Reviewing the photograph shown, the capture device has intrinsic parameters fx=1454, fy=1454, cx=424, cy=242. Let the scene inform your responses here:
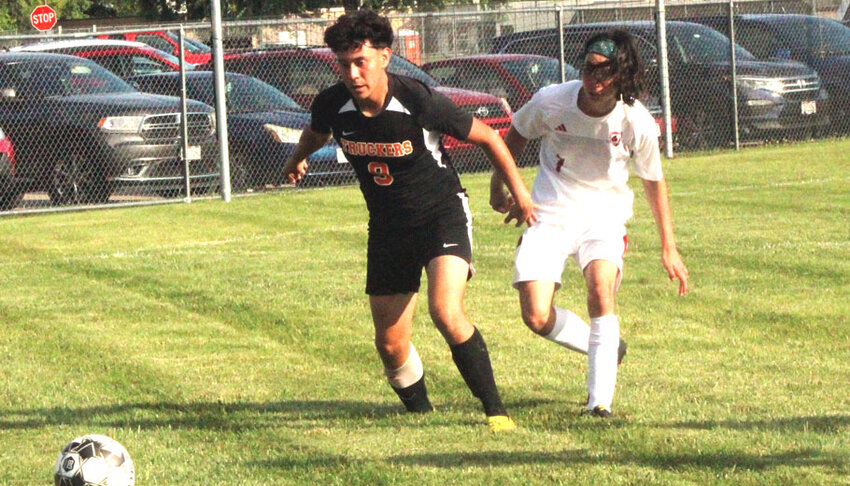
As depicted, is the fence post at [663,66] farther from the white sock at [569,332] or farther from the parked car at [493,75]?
the white sock at [569,332]

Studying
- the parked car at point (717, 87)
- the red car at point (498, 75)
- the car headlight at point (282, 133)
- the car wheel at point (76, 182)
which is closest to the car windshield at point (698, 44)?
the parked car at point (717, 87)

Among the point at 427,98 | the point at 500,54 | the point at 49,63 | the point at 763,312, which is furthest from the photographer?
the point at 500,54

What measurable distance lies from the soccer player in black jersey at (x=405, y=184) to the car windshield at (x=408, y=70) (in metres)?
12.2

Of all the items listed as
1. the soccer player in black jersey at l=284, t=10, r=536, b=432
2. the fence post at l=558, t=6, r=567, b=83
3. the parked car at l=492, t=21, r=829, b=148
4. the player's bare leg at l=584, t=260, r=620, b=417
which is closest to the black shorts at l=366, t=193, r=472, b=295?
the soccer player in black jersey at l=284, t=10, r=536, b=432

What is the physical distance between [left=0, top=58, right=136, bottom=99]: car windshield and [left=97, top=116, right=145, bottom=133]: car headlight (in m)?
0.71

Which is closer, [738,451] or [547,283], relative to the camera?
[738,451]

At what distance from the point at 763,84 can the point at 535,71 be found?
344cm

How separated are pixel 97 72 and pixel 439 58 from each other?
505 centimetres

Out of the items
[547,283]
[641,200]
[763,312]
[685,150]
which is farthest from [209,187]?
[547,283]

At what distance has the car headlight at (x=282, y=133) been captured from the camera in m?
17.5

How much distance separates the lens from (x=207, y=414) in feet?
23.2

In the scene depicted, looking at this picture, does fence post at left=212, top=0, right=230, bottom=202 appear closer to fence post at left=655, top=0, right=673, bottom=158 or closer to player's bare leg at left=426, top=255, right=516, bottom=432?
fence post at left=655, top=0, right=673, bottom=158

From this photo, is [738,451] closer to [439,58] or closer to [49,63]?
[49,63]

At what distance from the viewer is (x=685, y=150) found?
20531 mm
